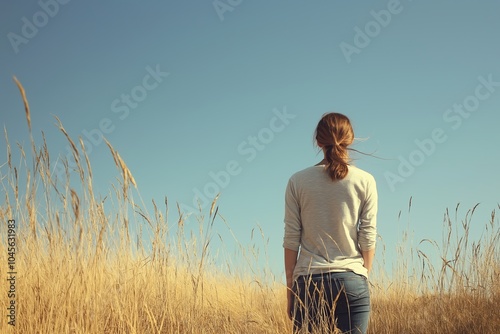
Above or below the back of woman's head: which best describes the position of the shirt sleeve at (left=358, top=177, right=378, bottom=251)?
below

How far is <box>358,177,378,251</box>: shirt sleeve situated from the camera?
2.56 metres

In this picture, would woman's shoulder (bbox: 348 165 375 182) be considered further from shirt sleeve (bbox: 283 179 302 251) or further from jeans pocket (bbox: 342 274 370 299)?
jeans pocket (bbox: 342 274 370 299)

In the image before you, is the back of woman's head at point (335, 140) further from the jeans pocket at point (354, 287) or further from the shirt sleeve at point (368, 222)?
the jeans pocket at point (354, 287)

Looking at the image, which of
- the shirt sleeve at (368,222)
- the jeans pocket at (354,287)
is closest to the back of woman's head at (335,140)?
the shirt sleeve at (368,222)

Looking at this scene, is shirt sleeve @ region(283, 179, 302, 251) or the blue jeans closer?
the blue jeans

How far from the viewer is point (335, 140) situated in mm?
2541

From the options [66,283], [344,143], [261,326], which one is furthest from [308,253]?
[261,326]

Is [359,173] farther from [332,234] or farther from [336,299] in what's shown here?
[336,299]

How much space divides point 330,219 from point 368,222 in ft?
0.76

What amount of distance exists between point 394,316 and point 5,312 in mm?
3524

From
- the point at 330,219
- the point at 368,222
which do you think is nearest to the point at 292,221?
the point at 330,219

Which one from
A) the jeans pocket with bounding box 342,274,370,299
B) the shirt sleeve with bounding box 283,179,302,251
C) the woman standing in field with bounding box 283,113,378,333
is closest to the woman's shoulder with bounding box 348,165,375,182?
the woman standing in field with bounding box 283,113,378,333

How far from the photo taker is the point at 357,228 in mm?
2598

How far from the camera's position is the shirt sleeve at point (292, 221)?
259 cm
